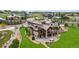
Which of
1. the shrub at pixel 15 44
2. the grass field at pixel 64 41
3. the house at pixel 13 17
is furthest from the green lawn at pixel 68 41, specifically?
the house at pixel 13 17

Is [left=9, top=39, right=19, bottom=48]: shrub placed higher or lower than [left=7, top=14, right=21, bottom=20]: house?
lower

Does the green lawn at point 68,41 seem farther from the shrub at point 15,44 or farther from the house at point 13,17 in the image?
the house at point 13,17

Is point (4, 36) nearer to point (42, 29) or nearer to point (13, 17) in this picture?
point (13, 17)

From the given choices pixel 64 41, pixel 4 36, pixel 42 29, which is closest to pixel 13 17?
pixel 4 36

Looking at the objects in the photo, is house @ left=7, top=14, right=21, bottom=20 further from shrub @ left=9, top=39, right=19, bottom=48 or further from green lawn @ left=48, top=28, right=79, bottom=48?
green lawn @ left=48, top=28, right=79, bottom=48

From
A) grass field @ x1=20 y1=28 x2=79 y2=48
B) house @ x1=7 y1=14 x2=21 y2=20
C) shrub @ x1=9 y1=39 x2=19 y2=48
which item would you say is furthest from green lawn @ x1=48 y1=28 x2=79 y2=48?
house @ x1=7 y1=14 x2=21 y2=20

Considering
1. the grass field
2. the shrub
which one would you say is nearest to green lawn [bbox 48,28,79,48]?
the grass field

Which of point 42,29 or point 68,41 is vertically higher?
point 42,29

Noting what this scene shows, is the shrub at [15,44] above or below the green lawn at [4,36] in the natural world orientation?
below

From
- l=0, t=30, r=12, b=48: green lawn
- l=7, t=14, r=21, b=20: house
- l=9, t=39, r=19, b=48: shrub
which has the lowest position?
l=9, t=39, r=19, b=48: shrub

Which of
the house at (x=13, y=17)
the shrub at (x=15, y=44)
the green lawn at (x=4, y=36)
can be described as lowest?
the shrub at (x=15, y=44)
